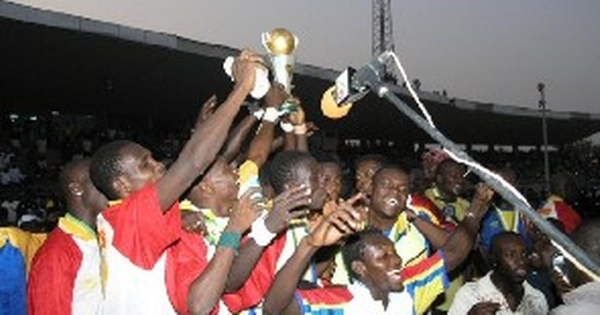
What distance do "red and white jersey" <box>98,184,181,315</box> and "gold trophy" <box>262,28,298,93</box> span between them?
149cm

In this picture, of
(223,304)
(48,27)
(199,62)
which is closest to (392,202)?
(223,304)

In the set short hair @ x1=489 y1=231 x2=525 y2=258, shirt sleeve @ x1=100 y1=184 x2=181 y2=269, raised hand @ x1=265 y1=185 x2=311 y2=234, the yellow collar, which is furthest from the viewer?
short hair @ x1=489 y1=231 x2=525 y2=258

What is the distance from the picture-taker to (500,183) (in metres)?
1.72

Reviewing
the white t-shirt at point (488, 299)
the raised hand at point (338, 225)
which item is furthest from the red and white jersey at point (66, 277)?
the white t-shirt at point (488, 299)

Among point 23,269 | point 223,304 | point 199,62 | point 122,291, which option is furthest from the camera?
point 199,62

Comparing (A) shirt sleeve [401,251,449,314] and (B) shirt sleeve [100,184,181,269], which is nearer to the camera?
(B) shirt sleeve [100,184,181,269]

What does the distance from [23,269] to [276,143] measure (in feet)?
7.19

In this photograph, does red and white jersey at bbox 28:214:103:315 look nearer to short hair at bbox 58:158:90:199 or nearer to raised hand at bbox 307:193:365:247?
short hair at bbox 58:158:90:199

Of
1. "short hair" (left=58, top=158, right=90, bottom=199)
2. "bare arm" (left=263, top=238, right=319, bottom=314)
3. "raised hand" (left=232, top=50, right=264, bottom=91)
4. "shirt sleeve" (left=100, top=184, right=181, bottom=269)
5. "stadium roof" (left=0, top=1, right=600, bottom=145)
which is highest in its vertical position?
"stadium roof" (left=0, top=1, right=600, bottom=145)

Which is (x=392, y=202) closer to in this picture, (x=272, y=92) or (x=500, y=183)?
(x=272, y=92)

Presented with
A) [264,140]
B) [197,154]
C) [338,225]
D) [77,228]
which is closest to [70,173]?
[77,228]

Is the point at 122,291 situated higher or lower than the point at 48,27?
lower

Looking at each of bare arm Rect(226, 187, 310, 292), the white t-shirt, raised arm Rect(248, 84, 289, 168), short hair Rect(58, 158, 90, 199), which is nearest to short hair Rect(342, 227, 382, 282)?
bare arm Rect(226, 187, 310, 292)

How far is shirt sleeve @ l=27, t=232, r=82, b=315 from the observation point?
3.28 m
